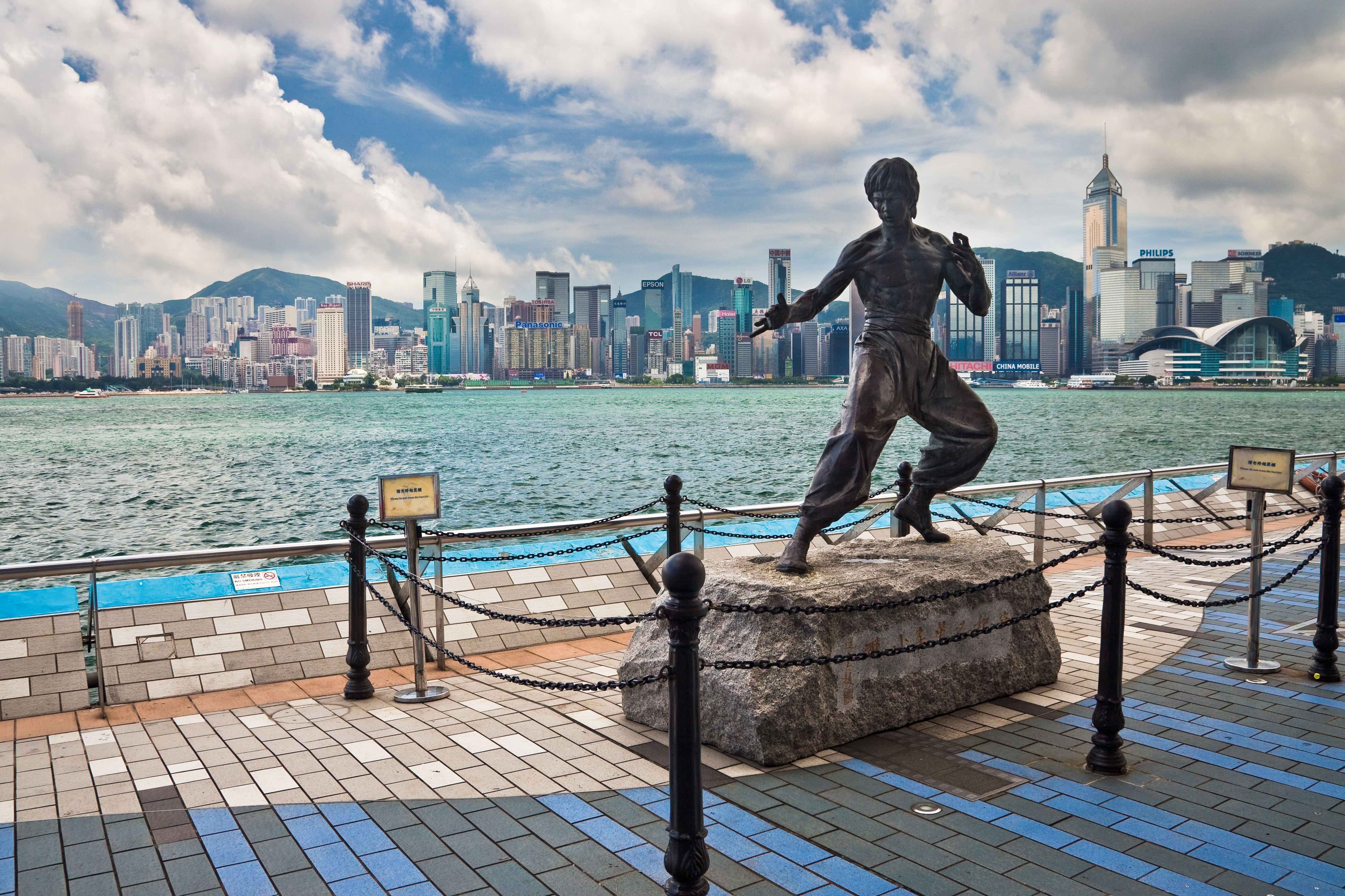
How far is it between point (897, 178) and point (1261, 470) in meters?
3.52

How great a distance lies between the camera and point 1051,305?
7810 inches

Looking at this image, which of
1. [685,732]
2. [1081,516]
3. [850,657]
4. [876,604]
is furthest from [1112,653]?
[1081,516]

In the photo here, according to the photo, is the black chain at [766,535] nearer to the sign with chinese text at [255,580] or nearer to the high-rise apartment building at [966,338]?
the sign with chinese text at [255,580]

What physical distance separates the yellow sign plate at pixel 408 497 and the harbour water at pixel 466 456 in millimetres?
12488

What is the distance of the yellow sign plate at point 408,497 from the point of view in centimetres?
680

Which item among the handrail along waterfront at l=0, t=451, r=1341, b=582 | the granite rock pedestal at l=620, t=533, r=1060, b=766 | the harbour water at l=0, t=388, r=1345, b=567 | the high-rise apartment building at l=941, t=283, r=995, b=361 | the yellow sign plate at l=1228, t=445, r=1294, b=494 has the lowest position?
the harbour water at l=0, t=388, r=1345, b=567

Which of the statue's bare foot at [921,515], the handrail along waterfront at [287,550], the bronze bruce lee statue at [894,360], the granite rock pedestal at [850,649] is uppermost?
the bronze bruce lee statue at [894,360]

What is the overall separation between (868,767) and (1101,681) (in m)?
1.37

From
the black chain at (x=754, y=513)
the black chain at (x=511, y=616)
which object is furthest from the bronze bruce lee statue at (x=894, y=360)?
the black chain at (x=511, y=616)

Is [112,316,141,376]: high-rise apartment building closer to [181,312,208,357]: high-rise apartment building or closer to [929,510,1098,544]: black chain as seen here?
[181,312,208,357]: high-rise apartment building

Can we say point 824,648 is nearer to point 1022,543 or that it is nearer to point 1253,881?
point 1253,881

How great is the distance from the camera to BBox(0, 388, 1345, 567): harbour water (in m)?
28.1

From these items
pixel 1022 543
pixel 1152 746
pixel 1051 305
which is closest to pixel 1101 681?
pixel 1152 746

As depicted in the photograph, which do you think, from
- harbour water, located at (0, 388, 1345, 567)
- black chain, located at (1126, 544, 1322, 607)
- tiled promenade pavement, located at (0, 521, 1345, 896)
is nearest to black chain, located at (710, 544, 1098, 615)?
black chain, located at (1126, 544, 1322, 607)
